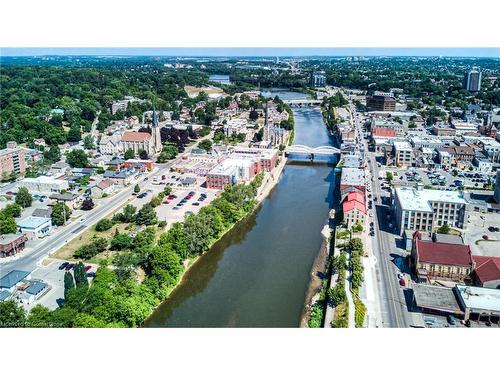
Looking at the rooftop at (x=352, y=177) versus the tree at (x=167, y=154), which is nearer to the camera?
the rooftop at (x=352, y=177)

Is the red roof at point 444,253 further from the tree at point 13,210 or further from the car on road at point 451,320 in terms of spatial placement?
the tree at point 13,210

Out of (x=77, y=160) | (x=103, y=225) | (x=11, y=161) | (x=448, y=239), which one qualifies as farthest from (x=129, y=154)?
(x=448, y=239)

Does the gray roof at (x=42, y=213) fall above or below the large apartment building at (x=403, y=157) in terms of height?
below

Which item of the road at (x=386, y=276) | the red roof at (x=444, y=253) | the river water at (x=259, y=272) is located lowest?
the river water at (x=259, y=272)

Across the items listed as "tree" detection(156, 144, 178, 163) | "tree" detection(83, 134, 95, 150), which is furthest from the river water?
"tree" detection(83, 134, 95, 150)

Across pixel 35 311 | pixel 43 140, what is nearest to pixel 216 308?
pixel 35 311

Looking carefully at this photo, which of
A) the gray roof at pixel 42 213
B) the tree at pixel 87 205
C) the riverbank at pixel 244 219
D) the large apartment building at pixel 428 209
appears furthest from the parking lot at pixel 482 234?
the gray roof at pixel 42 213

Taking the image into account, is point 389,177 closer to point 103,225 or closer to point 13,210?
point 103,225
